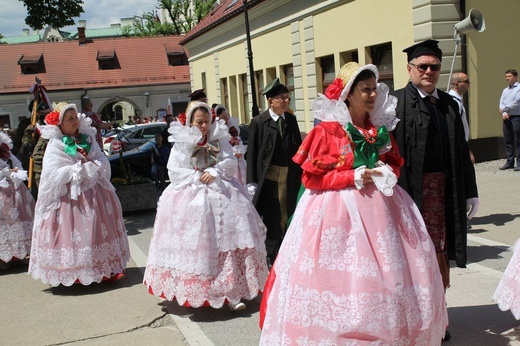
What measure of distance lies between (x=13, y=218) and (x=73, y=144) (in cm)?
180

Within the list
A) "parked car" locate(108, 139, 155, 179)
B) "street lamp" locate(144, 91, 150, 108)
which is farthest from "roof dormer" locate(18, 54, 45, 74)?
"parked car" locate(108, 139, 155, 179)

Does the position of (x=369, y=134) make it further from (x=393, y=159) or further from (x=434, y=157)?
(x=434, y=157)

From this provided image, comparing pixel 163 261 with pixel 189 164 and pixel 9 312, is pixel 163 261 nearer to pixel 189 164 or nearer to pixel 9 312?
pixel 189 164

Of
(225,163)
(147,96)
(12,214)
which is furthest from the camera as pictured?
(147,96)

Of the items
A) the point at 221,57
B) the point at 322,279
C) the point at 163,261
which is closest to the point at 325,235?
the point at 322,279

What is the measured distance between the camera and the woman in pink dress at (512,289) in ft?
14.4

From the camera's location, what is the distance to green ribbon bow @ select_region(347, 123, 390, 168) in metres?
3.99

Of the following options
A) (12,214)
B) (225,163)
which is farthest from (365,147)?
(12,214)

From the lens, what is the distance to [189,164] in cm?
589

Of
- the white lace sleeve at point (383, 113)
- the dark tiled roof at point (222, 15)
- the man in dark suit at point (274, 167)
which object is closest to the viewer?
the white lace sleeve at point (383, 113)

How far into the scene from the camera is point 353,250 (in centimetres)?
369

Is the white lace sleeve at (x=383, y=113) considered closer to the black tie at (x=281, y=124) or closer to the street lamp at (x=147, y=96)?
the black tie at (x=281, y=124)

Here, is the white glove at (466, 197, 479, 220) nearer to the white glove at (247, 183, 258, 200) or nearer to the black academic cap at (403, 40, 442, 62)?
the black academic cap at (403, 40, 442, 62)

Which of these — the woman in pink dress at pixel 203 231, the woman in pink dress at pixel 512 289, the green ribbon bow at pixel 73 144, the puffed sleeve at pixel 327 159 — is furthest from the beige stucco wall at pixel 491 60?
the puffed sleeve at pixel 327 159
